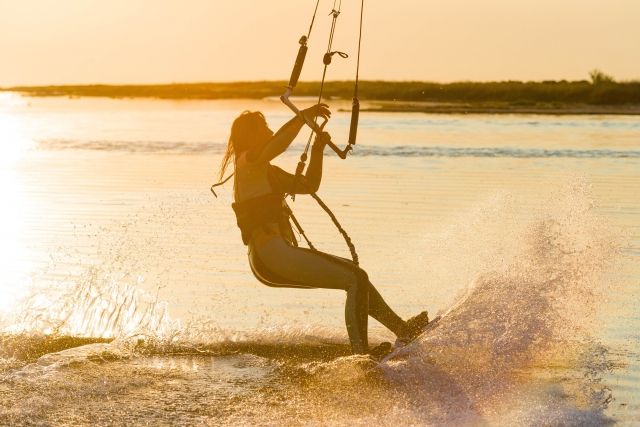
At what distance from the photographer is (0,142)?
140 ft

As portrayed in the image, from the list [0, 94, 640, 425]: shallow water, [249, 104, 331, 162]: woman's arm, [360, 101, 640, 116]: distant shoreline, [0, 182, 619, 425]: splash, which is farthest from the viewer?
[360, 101, 640, 116]: distant shoreline

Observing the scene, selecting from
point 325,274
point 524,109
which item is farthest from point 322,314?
point 524,109

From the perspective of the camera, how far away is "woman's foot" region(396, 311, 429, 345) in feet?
33.9

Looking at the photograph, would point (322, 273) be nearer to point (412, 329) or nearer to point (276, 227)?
point (276, 227)

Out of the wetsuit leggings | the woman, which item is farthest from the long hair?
the wetsuit leggings

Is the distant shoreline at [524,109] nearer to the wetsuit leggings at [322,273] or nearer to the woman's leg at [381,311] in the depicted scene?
the woman's leg at [381,311]

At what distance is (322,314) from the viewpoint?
41.6 ft

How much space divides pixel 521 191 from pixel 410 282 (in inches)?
375

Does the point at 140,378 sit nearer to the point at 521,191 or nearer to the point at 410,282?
the point at 410,282

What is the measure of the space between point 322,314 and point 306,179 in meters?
2.93

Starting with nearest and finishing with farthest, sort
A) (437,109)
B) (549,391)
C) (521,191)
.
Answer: (549,391), (521,191), (437,109)

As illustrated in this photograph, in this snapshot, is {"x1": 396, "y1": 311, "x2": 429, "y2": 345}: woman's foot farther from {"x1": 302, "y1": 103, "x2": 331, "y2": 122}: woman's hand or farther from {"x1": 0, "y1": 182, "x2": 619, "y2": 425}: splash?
{"x1": 302, "y1": 103, "x2": 331, "y2": 122}: woman's hand

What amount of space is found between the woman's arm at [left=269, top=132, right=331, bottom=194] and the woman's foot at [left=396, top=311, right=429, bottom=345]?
141cm

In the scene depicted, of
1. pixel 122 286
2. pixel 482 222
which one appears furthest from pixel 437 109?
pixel 122 286
